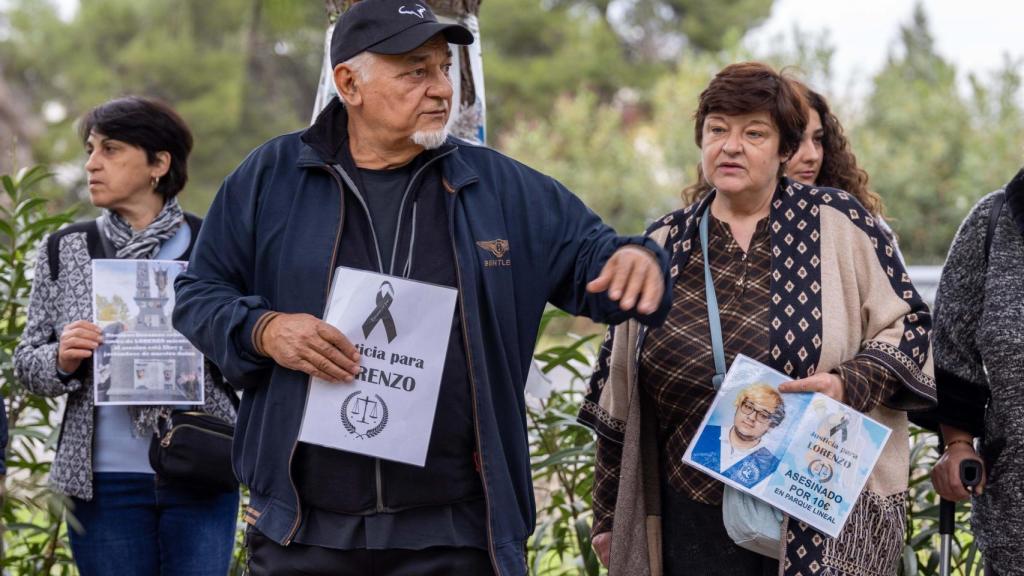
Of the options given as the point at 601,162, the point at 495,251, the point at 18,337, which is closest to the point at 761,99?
the point at 495,251

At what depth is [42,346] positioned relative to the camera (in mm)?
3879

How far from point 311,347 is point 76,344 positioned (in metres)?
1.41

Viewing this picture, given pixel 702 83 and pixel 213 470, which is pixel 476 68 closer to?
pixel 213 470

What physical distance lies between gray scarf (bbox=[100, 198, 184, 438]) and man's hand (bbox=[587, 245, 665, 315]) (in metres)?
1.73

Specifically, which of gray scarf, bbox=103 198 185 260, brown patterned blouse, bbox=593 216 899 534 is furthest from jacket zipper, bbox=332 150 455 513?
gray scarf, bbox=103 198 185 260

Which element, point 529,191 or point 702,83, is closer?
point 529,191

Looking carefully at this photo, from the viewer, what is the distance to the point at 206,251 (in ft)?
9.68

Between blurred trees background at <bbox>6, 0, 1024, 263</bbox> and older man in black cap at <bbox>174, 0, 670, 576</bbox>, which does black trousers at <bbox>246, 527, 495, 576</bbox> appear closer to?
older man in black cap at <bbox>174, 0, 670, 576</bbox>

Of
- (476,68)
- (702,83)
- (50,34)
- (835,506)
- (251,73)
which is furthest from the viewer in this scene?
(251,73)

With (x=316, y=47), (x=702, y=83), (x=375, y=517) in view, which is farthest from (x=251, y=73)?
(x=375, y=517)

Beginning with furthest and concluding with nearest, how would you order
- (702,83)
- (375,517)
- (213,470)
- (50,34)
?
(50,34) < (702,83) < (213,470) < (375,517)

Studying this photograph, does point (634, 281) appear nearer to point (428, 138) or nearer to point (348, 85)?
point (428, 138)

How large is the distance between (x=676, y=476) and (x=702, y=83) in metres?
17.9

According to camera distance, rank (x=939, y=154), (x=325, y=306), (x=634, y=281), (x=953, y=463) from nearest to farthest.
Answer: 1. (x=634, y=281)
2. (x=325, y=306)
3. (x=953, y=463)
4. (x=939, y=154)
